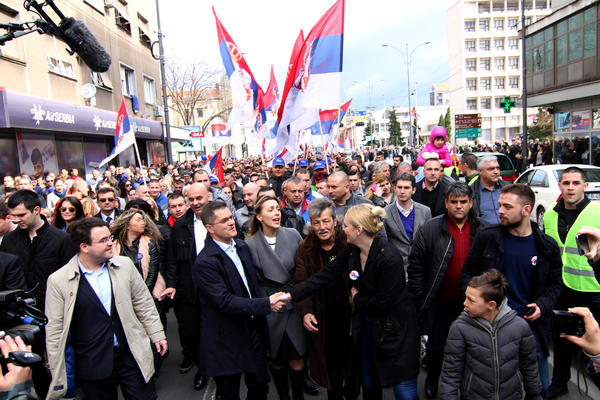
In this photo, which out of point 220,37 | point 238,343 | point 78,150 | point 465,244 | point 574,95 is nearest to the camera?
point 238,343

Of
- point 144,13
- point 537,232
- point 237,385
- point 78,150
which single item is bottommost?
point 237,385

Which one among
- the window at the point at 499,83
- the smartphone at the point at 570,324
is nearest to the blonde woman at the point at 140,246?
the smartphone at the point at 570,324

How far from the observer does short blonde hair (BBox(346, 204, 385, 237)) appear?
3.26 metres

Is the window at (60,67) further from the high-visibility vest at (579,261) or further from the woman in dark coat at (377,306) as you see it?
the high-visibility vest at (579,261)

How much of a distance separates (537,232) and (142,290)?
10.4ft

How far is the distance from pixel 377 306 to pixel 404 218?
2024mm

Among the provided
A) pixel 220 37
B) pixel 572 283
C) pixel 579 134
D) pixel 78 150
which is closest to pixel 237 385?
pixel 572 283

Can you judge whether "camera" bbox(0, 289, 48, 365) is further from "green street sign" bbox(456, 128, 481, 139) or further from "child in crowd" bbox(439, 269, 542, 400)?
"green street sign" bbox(456, 128, 481, 139)

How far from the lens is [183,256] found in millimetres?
4742

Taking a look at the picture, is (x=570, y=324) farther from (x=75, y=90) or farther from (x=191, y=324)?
(x=75, y=90)

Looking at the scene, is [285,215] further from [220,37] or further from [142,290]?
[220,37]

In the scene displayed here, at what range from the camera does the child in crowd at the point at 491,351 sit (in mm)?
2848

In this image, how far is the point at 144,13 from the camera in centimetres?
2695

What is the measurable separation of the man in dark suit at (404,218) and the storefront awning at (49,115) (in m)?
10.6
